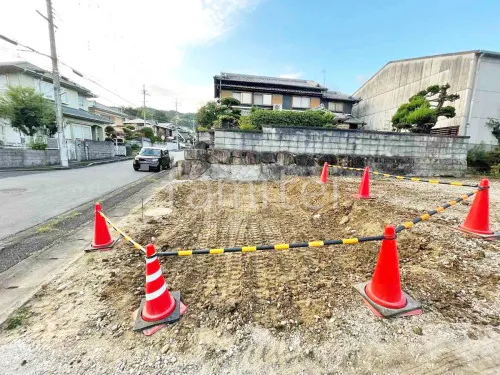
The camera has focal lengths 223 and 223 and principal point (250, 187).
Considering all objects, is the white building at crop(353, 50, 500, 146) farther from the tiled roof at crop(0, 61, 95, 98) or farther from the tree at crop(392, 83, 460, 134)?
the tiled roof at crop(0, 61, 95, 98)

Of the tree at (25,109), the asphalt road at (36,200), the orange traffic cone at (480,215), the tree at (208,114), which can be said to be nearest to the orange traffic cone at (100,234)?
the asphalt road at (36,200)

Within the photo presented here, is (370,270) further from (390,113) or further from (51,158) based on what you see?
(390,113)

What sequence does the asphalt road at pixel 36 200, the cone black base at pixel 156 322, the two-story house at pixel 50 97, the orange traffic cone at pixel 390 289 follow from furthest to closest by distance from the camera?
the two-story house at pixel 50 97, the asphalt road at pixel 36 200, the orange traffic cone at pixel 390 289, the cone black base at pixel 156 322

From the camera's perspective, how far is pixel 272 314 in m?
1.96

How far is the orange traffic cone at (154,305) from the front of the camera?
184cm

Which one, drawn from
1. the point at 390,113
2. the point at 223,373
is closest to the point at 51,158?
the point at 223,373

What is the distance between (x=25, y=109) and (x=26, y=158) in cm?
281

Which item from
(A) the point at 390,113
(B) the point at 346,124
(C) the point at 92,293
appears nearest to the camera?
(C) the point at 92,293

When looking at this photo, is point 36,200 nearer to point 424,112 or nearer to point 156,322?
point 156,322

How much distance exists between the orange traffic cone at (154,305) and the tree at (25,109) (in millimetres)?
16713

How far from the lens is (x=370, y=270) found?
263 cm

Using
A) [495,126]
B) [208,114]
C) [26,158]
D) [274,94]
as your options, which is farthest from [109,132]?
[495,126]

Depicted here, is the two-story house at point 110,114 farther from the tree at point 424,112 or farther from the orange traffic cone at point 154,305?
the orange traffic cone at point 154,305

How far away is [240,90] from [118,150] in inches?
564
